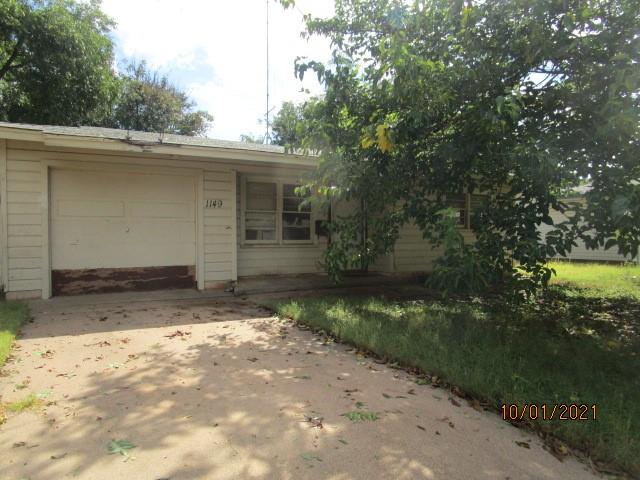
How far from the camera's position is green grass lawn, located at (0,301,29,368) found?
4.25 metres

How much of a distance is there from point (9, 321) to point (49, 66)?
15.5 m

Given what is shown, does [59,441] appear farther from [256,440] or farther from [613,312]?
[613,312]

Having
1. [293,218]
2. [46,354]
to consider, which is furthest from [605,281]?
[46,354]

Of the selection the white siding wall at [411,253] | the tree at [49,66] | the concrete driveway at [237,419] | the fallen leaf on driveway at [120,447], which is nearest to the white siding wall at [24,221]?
the concrete driveway at [237,419]

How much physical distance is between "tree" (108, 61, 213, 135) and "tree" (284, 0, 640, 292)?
1956cm

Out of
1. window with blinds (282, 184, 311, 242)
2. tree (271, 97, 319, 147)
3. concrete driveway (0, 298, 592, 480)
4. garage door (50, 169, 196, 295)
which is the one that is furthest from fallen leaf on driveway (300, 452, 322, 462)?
window with blinds (282, 184, 311, 242)

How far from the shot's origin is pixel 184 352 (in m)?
4.50

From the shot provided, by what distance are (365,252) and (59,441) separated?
15.8ft

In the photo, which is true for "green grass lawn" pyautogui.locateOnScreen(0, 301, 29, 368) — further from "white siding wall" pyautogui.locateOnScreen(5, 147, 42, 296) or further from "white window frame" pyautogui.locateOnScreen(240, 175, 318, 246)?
"white window frame" pyautogui.locateOnScreen(240, 175, 318, 246)

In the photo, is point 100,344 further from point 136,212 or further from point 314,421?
point 136,212

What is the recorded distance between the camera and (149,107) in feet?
78.3

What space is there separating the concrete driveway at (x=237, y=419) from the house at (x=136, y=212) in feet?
8.71

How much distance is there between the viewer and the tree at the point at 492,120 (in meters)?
4.32
